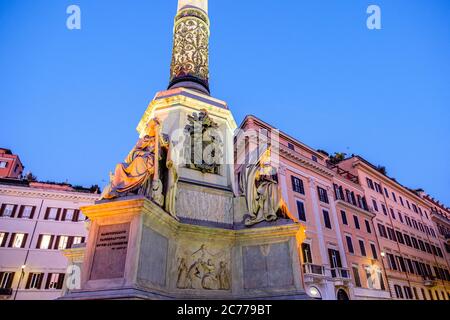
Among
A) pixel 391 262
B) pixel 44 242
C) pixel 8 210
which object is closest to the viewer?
pixel 44 242

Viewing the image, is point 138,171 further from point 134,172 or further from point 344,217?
point 344,217

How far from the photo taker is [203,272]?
621cm

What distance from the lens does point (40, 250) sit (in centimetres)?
3219

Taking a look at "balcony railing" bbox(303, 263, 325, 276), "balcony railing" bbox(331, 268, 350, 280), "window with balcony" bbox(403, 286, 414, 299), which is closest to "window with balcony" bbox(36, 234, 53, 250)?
"balcony railing" bbox(303, 263, 325, 276)

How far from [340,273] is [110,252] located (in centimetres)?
2838

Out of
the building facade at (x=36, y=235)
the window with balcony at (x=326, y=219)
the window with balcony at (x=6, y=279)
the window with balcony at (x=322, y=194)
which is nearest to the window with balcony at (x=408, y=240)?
the window with balcony at (x=322, y=194)

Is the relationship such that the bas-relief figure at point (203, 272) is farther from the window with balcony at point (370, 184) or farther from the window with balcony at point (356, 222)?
the window with balcony at point (370, 184)

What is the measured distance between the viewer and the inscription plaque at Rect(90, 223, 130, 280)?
5027 mm

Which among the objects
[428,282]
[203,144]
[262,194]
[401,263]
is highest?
[401,263]

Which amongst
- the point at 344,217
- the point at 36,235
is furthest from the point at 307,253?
the point at 36,235

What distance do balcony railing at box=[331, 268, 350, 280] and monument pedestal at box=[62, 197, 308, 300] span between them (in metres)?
25.1

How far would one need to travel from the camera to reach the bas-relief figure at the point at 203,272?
6.04 m

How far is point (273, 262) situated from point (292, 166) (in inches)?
1090
